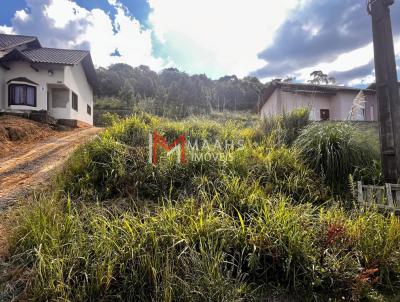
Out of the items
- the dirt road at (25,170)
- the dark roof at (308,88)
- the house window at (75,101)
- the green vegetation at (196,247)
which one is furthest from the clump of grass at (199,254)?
the house window at (75,101)

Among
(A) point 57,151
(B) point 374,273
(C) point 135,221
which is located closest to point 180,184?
(C) point 135,221

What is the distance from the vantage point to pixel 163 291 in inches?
77.1

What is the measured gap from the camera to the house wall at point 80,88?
53.0ft

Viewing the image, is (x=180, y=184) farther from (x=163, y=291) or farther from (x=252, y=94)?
(x=252, y=94)

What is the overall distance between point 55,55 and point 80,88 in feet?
10.1

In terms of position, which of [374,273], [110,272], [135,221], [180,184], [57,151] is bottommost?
[374,273]

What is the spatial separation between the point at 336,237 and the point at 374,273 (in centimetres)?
42

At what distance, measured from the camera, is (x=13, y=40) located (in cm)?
1648

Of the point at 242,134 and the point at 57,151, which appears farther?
the point at 57,151

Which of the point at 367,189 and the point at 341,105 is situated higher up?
the point at 341,105

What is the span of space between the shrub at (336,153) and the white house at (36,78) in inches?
506

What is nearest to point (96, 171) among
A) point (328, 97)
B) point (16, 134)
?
point (16, 134)

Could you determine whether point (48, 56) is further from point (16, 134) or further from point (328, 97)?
point (328, 97)

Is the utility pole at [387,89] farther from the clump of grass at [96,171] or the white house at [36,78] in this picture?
the white house at [36,78]
